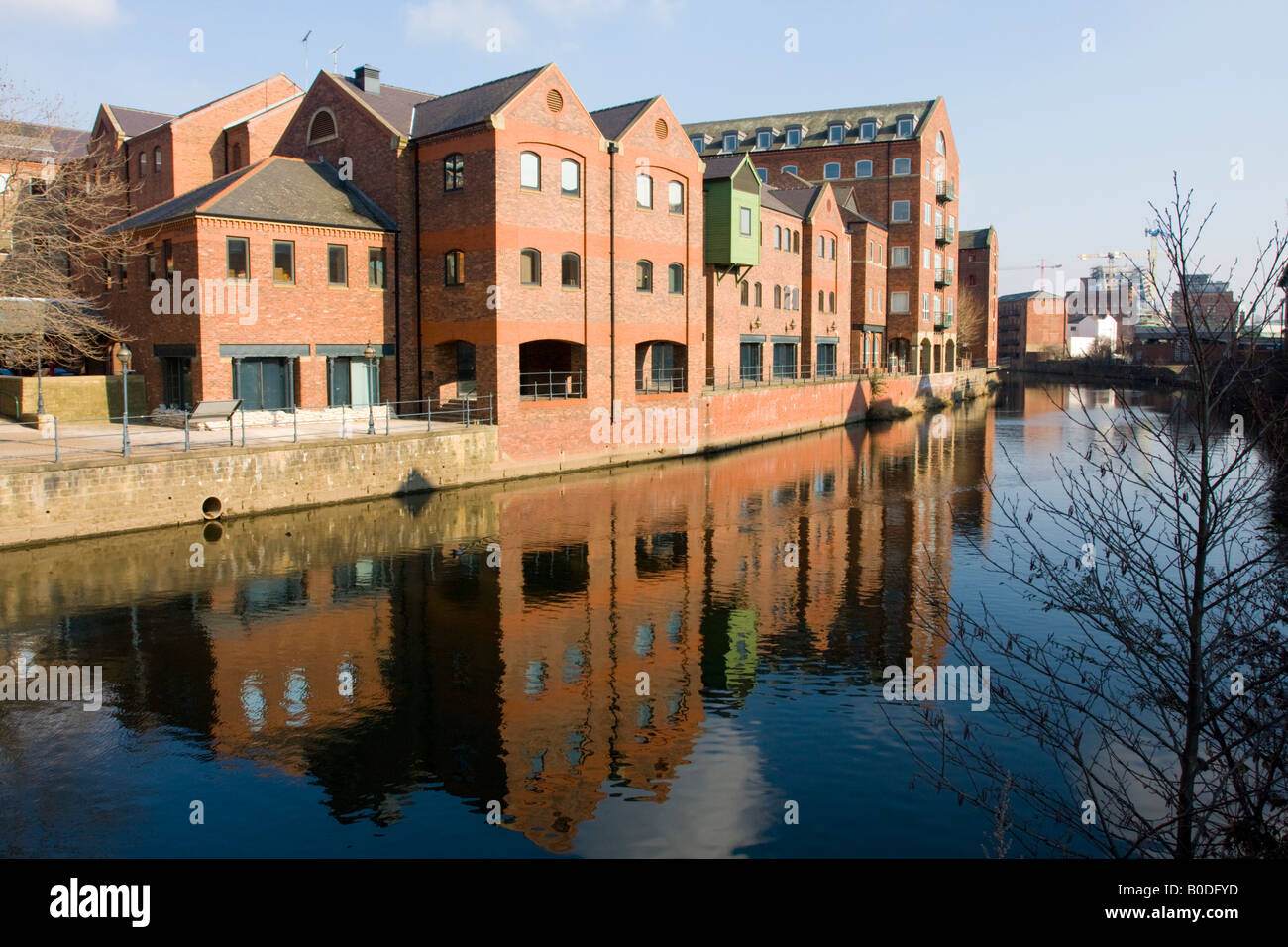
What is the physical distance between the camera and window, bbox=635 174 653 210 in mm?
34219

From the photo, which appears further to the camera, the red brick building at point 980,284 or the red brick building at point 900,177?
the red brick building at point 980,284

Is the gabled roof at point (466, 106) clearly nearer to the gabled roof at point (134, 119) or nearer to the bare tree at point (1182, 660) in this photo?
the gabled roof at point (134, 119)

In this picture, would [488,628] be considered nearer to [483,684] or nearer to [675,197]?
[483,684]

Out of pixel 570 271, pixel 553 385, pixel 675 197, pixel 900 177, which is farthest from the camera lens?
pixel 900 177

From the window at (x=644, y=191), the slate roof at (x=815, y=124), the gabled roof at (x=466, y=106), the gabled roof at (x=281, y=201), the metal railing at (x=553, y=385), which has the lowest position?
the metal railing at (x=553, y=385)

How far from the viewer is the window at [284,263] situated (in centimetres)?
2872

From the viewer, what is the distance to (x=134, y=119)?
44688 millimetres

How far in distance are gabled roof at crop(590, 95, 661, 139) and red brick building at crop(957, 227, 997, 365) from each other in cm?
6081

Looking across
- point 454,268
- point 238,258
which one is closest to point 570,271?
point 454,268

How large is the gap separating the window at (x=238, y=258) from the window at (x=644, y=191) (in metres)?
12.7

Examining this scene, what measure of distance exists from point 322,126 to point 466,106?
6336 mm

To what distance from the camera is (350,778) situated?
33.9 ft

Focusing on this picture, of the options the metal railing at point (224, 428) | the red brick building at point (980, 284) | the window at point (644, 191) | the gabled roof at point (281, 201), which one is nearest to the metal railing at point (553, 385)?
the metal railing at point (224, 428)

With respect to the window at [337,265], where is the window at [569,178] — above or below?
above
